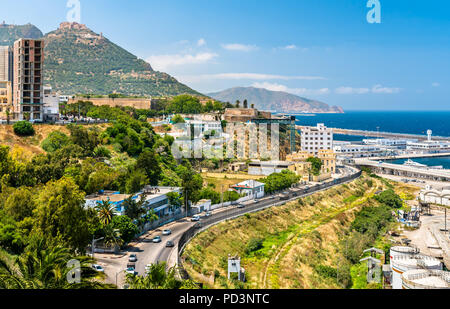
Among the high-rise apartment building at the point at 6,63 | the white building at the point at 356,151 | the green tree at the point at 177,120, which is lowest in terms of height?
the white building at the point at 356,151

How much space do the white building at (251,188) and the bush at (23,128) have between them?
1731 centimetres

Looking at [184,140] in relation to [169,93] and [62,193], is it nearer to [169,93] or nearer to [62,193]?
[62,193]

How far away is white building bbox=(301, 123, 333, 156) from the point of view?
215ft

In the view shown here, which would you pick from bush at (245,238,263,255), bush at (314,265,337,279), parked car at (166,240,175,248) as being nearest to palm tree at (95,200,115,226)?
parked car at (166,240,175,248)

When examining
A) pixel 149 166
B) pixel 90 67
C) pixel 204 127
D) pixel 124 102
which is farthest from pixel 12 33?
pixel 149 166

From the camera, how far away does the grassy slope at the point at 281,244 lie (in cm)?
2267

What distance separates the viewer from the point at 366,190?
4875cm

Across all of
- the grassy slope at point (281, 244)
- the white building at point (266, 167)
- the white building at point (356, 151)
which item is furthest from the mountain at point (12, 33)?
the grassy slope at point (281, 244)

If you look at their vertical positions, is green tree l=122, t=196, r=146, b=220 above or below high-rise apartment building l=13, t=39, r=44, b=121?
below

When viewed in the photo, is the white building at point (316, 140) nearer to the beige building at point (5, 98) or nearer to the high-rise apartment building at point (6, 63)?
the high-rise apartment building at point (6, 63)

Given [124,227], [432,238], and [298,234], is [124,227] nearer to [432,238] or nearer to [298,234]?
[298,234]

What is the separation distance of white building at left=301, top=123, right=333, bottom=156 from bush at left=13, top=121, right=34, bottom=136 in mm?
40644

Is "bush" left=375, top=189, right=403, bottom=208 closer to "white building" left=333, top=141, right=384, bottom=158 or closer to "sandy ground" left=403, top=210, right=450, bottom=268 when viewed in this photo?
"sandy ground" left=403, top=210, right=450, bottom=268
